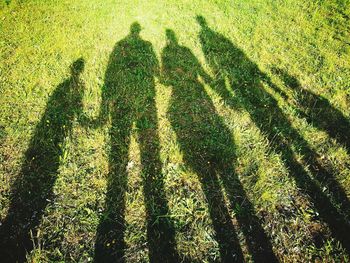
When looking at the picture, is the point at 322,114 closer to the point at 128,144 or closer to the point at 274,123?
the point at 274,123

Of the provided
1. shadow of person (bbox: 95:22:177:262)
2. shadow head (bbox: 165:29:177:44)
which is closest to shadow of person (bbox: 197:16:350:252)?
shadow head (bbox: 165:29:177:44)

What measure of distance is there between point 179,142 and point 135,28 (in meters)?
4.84

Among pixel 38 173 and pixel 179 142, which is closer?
pixel 38 173

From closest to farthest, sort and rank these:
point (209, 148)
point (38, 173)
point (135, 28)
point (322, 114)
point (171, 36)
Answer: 1. point (38, 173)
2. point (209, 148)
3. point (322, 114)
4. point (171, 36)
5. point (135, 28)

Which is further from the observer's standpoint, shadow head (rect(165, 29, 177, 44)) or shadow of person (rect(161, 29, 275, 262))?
shadow head (rect(165, 29, 177, 44))

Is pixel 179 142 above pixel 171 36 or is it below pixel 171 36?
below

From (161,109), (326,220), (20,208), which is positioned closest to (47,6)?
(161,109)

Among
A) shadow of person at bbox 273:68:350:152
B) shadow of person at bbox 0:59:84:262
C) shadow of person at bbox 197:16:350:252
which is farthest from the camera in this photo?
shadow of person at bbox 273:68:350:152

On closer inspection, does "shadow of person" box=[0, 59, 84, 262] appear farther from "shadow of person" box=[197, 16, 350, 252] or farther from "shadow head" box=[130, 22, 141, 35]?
"shadow of person" box=[197, 16, 350, 252]

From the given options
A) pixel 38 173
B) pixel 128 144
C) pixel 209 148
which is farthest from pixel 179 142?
pixel 38 173

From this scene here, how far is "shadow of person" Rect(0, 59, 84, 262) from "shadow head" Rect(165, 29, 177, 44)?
2.99 m

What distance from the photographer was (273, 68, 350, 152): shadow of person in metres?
4.59

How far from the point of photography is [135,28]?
7582 millimetres

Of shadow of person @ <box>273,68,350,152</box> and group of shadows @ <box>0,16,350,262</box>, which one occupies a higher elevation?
shadow of person @ <box>273,68,350,152</box>
